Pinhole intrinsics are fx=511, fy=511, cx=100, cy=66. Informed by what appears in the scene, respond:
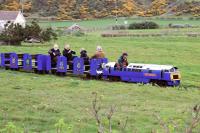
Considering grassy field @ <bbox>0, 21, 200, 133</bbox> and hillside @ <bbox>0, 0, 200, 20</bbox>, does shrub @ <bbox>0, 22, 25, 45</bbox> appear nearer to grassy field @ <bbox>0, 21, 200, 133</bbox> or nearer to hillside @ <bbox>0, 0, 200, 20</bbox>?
grassy field @ <bbox>0, 21, 200, 133</bbox>

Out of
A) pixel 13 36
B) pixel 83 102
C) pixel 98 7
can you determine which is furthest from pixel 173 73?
pixel 98 7

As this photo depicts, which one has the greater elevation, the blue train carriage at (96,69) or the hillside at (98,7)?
the hillside at (98,7)

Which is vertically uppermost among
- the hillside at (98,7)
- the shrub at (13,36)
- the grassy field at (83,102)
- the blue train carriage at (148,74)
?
the hillside at (98,7)

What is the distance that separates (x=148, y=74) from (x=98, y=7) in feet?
363

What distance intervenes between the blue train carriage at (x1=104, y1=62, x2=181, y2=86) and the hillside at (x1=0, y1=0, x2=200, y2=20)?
10083cm

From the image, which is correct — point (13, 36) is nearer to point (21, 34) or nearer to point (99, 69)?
point (21, 34)

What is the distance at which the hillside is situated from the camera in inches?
5007

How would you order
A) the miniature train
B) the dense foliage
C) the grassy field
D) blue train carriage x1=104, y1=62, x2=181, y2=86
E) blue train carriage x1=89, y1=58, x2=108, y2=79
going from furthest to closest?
the dense foliage
blue train carriage x1=89, y1=58, x2=108, y2=79
the miniature train
blue train carriage x1=104, y1=62, x2=181, y2=86
the grassy field

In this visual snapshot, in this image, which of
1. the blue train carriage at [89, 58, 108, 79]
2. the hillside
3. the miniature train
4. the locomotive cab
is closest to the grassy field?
the locomotive cab

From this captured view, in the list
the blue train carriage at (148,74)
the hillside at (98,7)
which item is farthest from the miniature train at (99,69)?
the hillside at (98,7)

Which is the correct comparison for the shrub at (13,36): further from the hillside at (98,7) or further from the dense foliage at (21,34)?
the hillside at (98,7)

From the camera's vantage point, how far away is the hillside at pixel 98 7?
127 m

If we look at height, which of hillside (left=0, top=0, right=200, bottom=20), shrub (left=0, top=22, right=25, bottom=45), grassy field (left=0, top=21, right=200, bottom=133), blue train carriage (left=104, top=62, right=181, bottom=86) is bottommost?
grassy field (left=0, top=21, right=200, bottom=133)

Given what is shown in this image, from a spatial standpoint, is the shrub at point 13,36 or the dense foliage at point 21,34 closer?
the shrub at point 13,36
